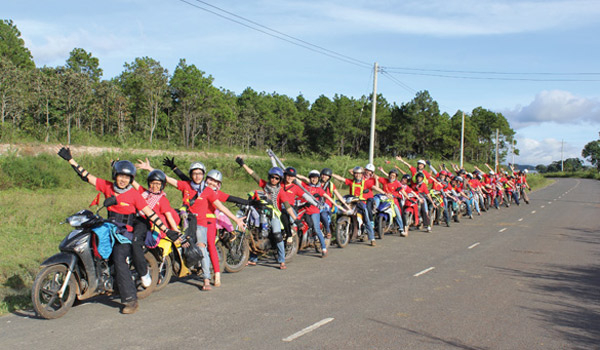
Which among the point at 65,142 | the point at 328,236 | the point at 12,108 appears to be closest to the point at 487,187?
the point at 328,236

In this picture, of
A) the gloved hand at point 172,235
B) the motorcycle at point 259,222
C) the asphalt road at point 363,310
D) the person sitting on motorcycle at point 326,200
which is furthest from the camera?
the person sitting on motorcycle at point 326,200

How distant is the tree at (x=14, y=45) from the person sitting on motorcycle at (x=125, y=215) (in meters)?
54.3

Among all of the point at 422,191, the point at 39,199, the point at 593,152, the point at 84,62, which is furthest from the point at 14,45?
the point at 593,152

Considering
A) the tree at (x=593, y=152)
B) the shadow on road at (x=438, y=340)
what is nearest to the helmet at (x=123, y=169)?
the shadow on road at (x=438, y=340)

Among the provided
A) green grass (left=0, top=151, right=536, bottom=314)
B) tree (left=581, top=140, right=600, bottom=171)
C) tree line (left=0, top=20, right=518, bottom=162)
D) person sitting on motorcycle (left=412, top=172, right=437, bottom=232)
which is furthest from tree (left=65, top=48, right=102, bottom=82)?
tree (left=581, top=140, right=600, bottom=171)

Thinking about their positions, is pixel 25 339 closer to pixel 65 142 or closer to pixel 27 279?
pixel 27 279

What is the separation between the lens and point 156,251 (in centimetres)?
759

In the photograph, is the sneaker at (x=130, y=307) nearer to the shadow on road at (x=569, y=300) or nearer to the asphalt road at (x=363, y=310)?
the asphalt road at (x=363, y=310)

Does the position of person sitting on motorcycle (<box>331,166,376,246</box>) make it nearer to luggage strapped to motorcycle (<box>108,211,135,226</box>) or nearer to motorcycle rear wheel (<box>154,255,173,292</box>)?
motorcycle rear wheel (<box>154,255,173,292</box>)

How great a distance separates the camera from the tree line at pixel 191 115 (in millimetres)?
37188

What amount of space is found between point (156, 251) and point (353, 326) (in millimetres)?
3189

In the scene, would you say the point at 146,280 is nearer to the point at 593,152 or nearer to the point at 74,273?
the point at 74,273

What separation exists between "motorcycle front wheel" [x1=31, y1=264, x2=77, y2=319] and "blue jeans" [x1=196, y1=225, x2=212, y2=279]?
2.07m

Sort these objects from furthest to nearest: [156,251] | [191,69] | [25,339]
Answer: [191,69] → [156,251] → [25,339]
